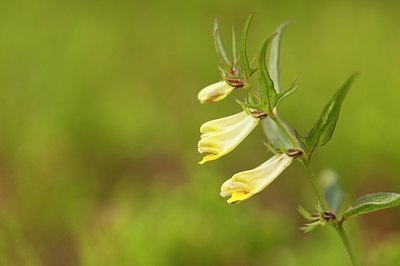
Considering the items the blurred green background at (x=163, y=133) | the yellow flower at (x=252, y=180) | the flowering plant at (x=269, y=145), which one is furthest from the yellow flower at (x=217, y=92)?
the blurred green background at (x=163, y=133)

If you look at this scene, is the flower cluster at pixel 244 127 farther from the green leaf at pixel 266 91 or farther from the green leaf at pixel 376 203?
the green leaf at pixel 376 203

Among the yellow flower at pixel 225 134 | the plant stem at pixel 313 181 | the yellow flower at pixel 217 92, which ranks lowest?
the plant stem at pixel 313 181

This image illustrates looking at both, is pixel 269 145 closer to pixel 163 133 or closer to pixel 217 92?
pixel 217 92

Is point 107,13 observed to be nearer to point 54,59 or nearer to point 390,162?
point 54,59

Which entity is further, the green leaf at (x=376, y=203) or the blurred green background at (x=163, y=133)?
the blurred green background at (x=163, y=133)

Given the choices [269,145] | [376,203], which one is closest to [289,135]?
[269,145]

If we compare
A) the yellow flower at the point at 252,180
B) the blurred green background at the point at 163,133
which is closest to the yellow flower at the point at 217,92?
the yellow flower at the point at 252,180

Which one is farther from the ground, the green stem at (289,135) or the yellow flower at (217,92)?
the yellow flower at (217,92)
